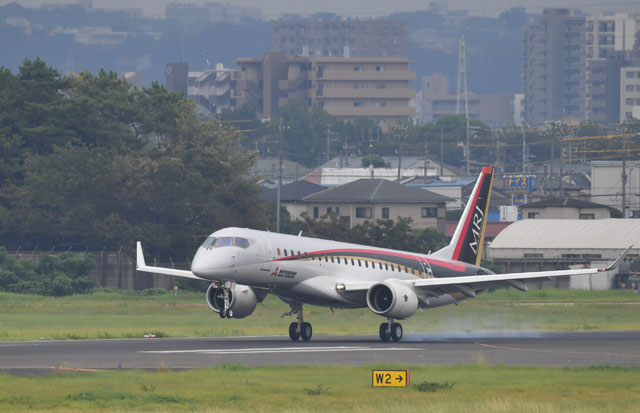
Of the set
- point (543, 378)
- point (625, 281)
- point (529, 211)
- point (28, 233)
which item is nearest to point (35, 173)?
point (28, 233)

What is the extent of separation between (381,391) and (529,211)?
137182 millimetres

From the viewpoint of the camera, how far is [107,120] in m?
136

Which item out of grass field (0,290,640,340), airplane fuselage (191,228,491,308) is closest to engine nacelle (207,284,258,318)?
airplane fuselage (191,228,491,308)

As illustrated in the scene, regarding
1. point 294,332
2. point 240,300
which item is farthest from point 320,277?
point 240,300

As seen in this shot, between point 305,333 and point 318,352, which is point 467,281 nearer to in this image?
point 305,333

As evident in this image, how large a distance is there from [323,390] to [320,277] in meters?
19.9

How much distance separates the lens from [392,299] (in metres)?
56.3

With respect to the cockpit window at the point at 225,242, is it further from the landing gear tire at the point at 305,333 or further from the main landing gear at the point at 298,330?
the landing gear tire at the point at 305,333

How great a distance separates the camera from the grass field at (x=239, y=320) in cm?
6675

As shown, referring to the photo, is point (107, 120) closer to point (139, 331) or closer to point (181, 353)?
point (139, 331)

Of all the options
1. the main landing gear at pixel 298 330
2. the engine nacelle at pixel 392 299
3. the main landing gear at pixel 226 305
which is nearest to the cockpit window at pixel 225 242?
the main landing gear at pixel 226 305

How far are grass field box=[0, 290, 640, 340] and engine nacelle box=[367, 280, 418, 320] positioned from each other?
30.9 feet

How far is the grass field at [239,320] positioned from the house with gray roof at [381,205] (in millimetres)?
71853

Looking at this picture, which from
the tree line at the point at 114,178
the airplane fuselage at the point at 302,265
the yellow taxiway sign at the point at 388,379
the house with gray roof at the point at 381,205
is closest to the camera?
the yellow taxiway sign at the point at 388,379
